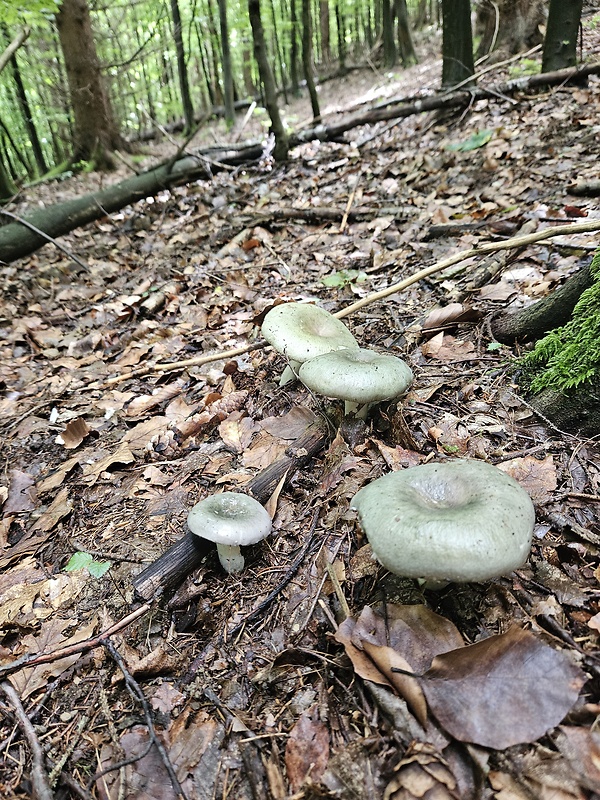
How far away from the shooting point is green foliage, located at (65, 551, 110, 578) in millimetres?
2533

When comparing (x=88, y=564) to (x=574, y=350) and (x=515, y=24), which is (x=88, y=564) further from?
(x=515, y=24)

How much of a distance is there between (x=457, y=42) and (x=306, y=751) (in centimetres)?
978

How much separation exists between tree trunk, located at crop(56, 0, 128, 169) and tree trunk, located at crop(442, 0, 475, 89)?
21.8 feet

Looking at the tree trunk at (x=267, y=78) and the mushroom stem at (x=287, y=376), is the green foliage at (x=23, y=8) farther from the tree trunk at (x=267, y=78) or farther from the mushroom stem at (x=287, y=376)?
the mushroom stem at (x=287, y=376)

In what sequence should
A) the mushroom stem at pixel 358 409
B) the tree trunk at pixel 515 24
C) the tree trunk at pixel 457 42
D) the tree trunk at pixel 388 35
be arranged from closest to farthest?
the mushroom stem at pixel 358 409
the tree trunk at pixel 457 42
the tree trunk at pixel 515 24
the tree trunk at pixel 388 35

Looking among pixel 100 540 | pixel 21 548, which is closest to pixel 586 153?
pixel 100 540

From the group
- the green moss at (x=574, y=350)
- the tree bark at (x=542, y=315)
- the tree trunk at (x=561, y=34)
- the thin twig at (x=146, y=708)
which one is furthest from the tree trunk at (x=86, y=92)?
the thin twig at (x=146, y=708)

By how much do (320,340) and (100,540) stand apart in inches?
68.3

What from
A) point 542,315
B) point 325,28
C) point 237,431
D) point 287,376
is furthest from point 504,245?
point 325,28

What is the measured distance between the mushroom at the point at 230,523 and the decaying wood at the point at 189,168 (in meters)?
6.54

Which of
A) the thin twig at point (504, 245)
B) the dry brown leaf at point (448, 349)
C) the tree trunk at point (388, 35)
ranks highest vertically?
the tree trunk at point (388, 35)

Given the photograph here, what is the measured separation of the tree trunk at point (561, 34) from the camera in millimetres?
6812

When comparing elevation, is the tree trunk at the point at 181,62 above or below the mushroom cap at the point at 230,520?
above

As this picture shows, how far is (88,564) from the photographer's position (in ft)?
8.49
